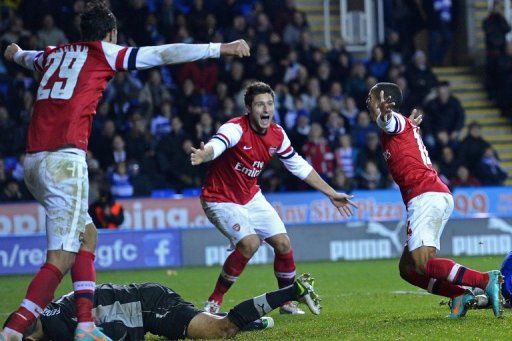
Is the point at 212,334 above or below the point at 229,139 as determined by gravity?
below

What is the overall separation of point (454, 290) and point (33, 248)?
909cm

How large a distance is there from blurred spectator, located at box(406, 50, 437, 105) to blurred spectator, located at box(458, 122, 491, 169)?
148 cm

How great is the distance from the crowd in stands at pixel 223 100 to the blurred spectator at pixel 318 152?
0.06ft

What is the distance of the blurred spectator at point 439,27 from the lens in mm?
25656

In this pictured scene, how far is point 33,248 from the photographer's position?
17.2 m

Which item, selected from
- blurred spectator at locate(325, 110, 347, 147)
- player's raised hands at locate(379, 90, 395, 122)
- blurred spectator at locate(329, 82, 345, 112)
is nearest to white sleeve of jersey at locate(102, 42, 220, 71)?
player's raised hands at locate(379, 90, 395, 122)

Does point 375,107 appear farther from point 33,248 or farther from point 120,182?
point 120,182

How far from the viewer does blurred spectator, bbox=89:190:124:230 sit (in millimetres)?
17547

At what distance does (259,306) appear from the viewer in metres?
8.34

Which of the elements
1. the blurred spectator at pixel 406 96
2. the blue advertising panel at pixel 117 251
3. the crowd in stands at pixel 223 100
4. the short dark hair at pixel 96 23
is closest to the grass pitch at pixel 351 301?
the blue advertising panel at pixel 117 251

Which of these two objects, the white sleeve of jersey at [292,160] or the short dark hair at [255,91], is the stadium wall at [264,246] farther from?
the short dark hair at [255,91]

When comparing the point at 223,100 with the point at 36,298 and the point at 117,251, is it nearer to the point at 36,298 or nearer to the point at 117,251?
the point at 117,251

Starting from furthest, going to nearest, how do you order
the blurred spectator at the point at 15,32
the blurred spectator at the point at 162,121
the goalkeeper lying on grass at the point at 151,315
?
the blurred spectator at the point at 162,121 < the blurred spectator at the point at 15,32 < the goalkeeper lying on grass at the point at 151,315

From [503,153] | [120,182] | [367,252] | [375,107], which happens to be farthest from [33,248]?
[503,153]
